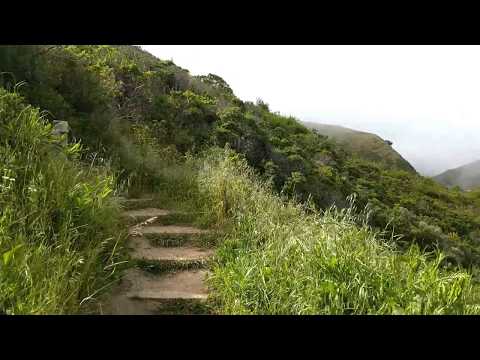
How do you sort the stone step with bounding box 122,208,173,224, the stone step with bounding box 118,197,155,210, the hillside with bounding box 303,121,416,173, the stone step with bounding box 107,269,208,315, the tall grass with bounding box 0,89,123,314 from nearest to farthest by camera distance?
the tall grass with bounding box 0,89,123,314
the stone step with bounding box 107,269,208,315
the stone step with bounding box 122,208,173,224
the stone step with bounding box 118,197,155,210
the hillside with bounding box 303,121,416,173

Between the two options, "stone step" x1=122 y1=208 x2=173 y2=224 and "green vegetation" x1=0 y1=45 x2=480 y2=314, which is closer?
"green vegetation" x1=0 y1=45 x2=480 y2=314

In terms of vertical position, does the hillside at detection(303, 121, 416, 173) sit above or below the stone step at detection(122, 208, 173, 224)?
below

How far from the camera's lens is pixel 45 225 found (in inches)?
148

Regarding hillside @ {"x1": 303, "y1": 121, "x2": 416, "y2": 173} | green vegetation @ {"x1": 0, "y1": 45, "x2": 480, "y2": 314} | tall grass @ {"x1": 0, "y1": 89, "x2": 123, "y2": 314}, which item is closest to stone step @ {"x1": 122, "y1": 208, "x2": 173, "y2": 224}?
green vegetation @ {"x1": 0, "y1": 45, "x2": 480, "y2": 314}

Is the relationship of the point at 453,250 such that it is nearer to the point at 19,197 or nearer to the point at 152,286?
the point at 152,286

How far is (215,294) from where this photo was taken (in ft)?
14.1

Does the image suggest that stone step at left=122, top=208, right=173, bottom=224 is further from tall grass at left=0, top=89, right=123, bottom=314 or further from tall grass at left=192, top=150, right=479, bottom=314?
tall grass at left=192, top=150, right=479, bottom=314

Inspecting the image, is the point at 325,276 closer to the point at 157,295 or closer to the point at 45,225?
the point at 157,295

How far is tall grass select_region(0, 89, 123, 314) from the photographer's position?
292 centimetres

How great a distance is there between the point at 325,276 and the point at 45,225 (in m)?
2.23

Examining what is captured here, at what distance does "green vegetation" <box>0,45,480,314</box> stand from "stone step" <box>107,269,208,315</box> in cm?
20

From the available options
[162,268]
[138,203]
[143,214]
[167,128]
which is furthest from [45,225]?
[167,128]

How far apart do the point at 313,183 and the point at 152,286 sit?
881 cm
